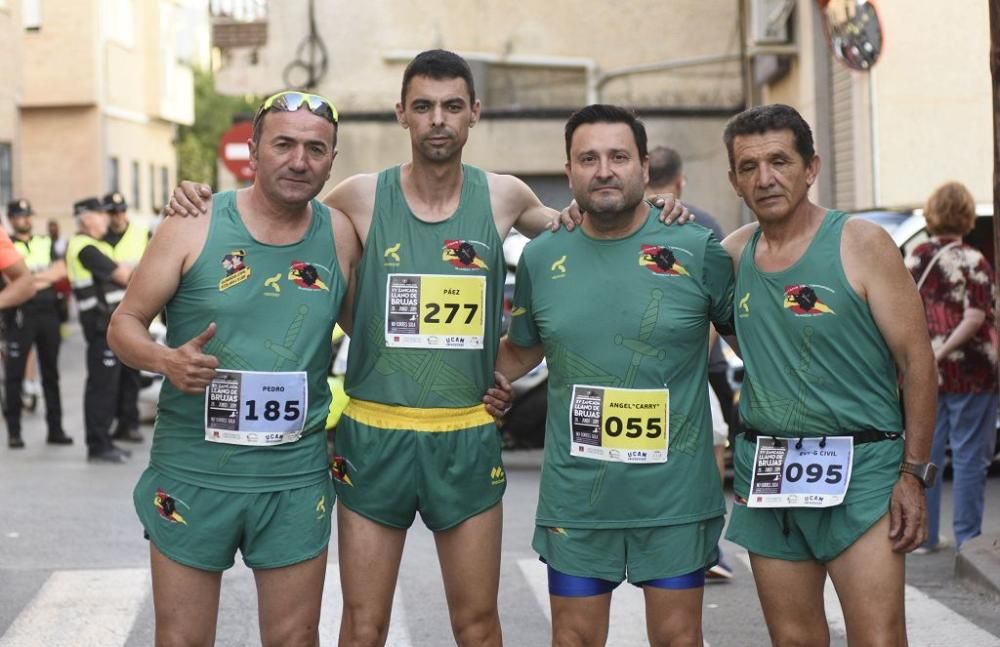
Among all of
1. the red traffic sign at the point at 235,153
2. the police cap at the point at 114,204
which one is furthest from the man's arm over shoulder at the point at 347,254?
the red traffic sign at the point at 235,153

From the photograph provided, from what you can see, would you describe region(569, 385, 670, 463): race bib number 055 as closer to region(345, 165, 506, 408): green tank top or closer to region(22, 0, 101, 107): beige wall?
region(345, 165, 506, 408): green tank top

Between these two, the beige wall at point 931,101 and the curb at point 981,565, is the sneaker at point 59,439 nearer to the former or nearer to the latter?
the beige wall at point 931,101

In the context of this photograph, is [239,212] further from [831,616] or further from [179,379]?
[831,616]

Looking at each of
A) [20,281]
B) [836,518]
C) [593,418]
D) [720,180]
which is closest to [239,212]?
[593,418]

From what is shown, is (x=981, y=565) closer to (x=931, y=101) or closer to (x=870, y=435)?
(x=870, y=435)

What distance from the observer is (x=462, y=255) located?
5.54 meters

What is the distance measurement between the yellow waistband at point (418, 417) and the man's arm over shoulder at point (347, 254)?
11.3 inches

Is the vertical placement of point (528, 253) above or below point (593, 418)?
above

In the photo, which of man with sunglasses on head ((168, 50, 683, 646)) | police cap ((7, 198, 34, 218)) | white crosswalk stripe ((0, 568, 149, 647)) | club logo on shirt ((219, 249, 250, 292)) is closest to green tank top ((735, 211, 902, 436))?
man with sunglasses on head ((168, 50, 683, 646))

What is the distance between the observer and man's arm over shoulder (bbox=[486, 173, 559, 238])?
18.7 ft

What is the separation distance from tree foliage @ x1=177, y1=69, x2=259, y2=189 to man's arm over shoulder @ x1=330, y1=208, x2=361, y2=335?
2262 inches

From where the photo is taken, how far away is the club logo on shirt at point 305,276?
5277mm

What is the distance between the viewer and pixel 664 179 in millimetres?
8539

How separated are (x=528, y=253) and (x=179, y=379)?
127cm
